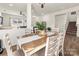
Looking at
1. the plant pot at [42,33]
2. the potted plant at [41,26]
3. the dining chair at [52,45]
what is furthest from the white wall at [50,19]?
the dining chair at [52,45]

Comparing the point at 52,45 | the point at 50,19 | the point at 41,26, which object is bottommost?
the point at 52,45

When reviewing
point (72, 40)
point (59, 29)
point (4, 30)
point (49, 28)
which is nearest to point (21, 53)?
point (4, 30)

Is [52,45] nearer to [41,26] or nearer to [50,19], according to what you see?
[41,26]

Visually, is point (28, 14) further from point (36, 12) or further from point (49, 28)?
point (49, 28)

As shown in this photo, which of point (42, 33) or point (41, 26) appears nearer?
point (41, 26)

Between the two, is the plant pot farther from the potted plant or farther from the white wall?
the white wall

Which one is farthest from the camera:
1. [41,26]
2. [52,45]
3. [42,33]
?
[42,33]

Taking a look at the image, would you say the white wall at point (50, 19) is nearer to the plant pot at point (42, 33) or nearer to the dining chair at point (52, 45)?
the plant pot at point (42, 33)

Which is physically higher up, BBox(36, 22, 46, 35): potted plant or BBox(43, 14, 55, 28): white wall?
BBox(43, 14, 55, 28): white wall

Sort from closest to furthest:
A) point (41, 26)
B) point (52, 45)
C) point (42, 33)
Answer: point (52, 45)
point (41, 26)
point (42, 33)

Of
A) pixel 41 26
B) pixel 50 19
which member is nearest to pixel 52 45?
pixel 41 26

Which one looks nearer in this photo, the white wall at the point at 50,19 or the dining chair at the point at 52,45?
the dining chair at the point at 52,45

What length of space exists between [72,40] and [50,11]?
2169 millimetres

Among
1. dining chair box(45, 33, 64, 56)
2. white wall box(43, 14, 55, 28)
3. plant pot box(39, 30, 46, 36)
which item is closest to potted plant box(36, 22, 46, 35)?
plant pot box(39, 30, 46, 36)
